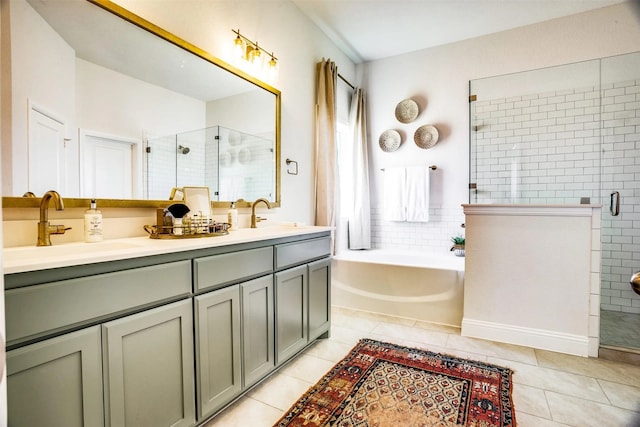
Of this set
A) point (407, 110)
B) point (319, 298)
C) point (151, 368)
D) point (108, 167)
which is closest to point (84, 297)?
point (151, 368)

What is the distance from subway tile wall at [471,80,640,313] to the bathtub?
77 centimetres

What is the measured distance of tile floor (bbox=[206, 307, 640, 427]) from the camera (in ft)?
5.40

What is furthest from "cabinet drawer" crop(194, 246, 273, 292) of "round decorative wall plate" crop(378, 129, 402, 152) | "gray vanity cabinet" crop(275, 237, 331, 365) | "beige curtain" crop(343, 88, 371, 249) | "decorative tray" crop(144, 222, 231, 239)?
"round decorative wall plate" crop(378, 129, 402, 152)

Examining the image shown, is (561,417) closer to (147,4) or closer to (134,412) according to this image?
(134,412)

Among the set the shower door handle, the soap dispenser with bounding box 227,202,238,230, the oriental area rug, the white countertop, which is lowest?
the oriental area rug

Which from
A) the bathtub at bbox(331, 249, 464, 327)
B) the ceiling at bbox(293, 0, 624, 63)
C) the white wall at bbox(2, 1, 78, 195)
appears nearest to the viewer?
the white wall at bbox(2, 1, 78, 195)

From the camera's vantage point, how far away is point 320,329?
7.97 ft

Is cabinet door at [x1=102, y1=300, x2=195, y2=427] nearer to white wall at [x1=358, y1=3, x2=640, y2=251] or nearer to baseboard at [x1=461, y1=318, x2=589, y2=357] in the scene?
baseboard at [x1=461, y1=318, x2=589, y2=357]

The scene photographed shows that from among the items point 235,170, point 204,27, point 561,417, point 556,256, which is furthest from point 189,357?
point 556,256

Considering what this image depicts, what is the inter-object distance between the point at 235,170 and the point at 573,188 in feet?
8.55

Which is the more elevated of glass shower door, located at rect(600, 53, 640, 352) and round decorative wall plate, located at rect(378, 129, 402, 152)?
round decorative wall plate, located at rect(378, 129, 402, 152)

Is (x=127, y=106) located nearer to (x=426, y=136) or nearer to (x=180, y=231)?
(x=180, y=231)

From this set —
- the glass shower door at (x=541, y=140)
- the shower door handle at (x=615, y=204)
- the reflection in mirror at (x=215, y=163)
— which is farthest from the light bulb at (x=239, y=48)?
the shower door handle at (x=615, y=204)

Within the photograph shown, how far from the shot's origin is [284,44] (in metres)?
3.00
